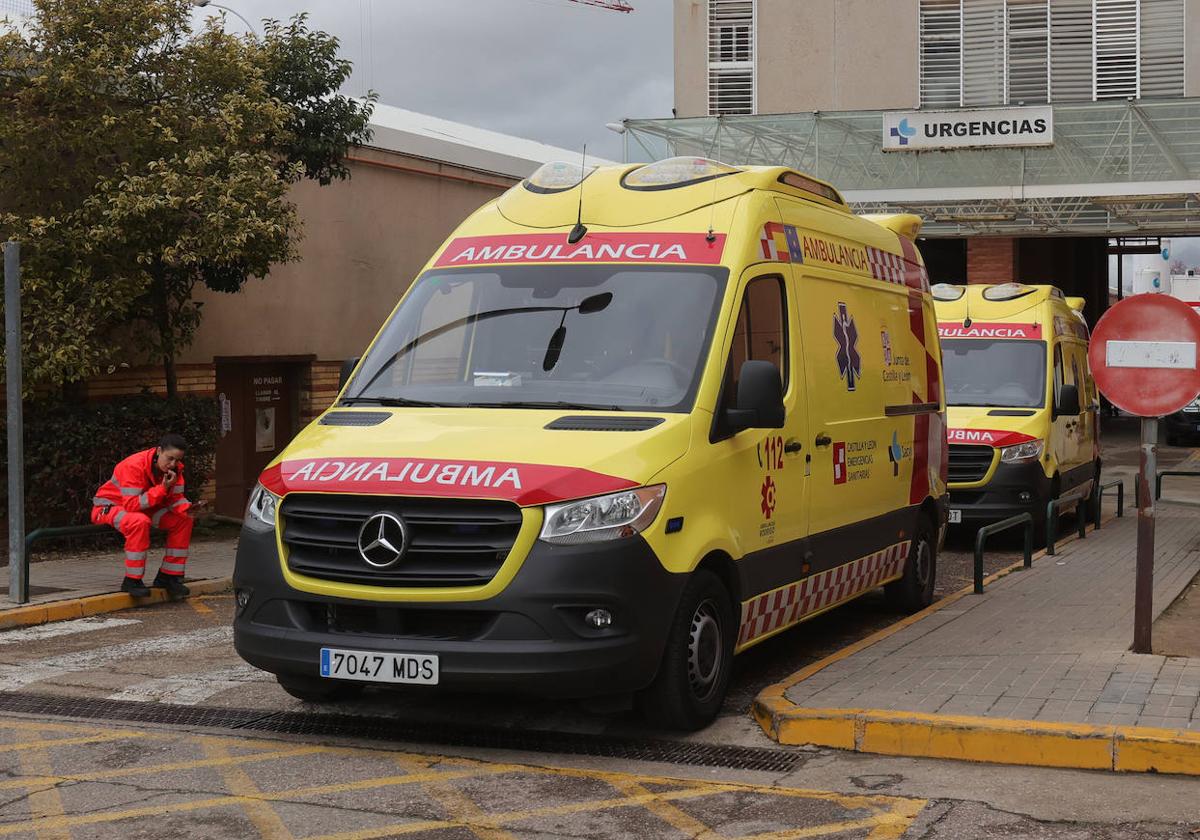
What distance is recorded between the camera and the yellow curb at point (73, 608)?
10320 mm

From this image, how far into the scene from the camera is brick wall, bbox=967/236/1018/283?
2947 centimetres

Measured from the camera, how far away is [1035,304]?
16312 mm

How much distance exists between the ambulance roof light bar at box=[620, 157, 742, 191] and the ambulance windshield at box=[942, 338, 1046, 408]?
840 cm

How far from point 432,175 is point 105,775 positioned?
15476 mm

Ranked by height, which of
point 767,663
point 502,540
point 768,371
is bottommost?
point 767,663

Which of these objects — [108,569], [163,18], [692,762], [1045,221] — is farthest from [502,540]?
[1045,221]

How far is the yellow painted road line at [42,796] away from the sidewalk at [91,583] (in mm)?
4157

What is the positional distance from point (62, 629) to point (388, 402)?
424cm

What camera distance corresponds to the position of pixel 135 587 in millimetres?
11312

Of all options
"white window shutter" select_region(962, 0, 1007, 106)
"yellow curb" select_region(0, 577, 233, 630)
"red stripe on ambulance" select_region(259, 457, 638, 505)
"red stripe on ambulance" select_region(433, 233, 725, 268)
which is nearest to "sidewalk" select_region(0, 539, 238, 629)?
"yellow curb" select_region(0, 577, 233, 630)

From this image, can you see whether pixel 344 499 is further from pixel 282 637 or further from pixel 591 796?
pixel 591 796

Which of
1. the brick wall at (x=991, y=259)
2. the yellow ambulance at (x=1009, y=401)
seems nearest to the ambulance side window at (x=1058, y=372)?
the yellow ambulance at (x=1009, y=401)

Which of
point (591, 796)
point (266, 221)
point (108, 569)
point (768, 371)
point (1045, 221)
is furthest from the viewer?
point (1045, 221)

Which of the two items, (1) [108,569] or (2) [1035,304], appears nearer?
(1) [108,569]
